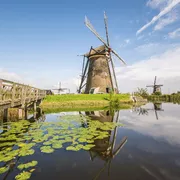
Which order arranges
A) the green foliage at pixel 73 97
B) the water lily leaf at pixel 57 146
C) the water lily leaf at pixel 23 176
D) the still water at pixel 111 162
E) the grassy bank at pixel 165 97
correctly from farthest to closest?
the grassy bank at pixel 165 97, the green foliage at pixel 73 97, the water lily leaf at pixel 57 146, the still water at pixel 111 162, the water lily leaf at pixel 23 176

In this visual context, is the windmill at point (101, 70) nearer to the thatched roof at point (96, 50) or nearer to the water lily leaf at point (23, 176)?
the thatched roof at point (96, 50)

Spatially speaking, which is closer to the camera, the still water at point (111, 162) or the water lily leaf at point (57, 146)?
the still water at point (111, 162)

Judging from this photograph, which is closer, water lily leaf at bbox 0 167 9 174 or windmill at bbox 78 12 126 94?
water lily leaf at bbox 0 167 9 174

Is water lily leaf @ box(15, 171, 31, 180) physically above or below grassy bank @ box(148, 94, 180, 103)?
below

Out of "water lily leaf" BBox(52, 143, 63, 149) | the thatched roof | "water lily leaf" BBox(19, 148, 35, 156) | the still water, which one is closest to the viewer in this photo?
the still water

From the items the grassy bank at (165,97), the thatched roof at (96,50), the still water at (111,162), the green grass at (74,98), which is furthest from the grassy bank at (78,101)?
the grassy bank at (165,97)

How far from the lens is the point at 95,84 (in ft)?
93.5

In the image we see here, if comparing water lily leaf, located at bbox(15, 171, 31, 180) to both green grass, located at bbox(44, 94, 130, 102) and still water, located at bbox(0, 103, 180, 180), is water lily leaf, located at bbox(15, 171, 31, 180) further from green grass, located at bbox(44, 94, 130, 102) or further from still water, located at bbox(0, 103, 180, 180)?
green grass, located at bbox(44, 94, 130, 102)

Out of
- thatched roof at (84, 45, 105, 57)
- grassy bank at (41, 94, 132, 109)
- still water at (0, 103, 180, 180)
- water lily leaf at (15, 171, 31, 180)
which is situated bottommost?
still water at (0, 103, 180, 180)

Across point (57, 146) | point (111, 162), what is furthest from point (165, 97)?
point (111, 162)

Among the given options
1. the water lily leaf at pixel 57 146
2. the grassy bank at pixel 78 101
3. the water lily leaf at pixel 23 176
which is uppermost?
the grassy bank at pixel 78 101

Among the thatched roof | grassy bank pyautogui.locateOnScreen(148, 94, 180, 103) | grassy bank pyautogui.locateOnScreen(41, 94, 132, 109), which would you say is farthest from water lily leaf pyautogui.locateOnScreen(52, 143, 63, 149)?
grassy bank pyautogui.locateOnScreen(148, 94, 180, 103)

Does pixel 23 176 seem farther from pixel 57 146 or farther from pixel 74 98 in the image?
pixel 74 98

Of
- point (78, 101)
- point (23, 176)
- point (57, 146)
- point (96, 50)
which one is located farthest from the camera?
point (96, 50)
